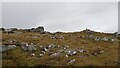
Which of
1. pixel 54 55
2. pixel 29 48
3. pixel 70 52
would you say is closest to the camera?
pixel 54 55

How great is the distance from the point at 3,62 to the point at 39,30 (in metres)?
72.6

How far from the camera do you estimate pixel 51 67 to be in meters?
56.8

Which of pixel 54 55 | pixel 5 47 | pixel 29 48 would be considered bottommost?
pixel 54 55

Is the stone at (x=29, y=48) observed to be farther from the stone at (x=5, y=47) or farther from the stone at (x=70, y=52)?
the stone at (x=70, y=52)

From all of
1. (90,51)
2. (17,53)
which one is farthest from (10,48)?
(90,51)

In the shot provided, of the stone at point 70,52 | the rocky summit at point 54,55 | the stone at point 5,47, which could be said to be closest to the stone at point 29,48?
the rocky summit at point 54,55

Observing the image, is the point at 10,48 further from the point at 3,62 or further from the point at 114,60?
the point at 114,60

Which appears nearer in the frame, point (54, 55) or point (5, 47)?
point (54, 55)

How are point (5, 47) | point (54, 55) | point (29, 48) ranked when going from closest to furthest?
point (54, 55), point (29, 48), point (5, 47)

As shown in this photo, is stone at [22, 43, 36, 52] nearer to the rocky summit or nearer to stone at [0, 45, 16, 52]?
the rocky summit

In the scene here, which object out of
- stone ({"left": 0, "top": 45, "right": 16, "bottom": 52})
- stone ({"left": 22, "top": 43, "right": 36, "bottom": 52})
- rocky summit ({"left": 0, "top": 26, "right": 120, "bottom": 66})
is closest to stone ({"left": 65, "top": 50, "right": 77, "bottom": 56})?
rocky summit ({"left": 0, "top": 26, "right": 120, "bottom": 66})

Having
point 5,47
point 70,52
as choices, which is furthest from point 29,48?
point 70,52

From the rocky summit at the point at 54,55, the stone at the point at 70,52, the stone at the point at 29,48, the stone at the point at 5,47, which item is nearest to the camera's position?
the rocky summit at the point at 54,55

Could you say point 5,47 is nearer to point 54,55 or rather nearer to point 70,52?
point 54,55
